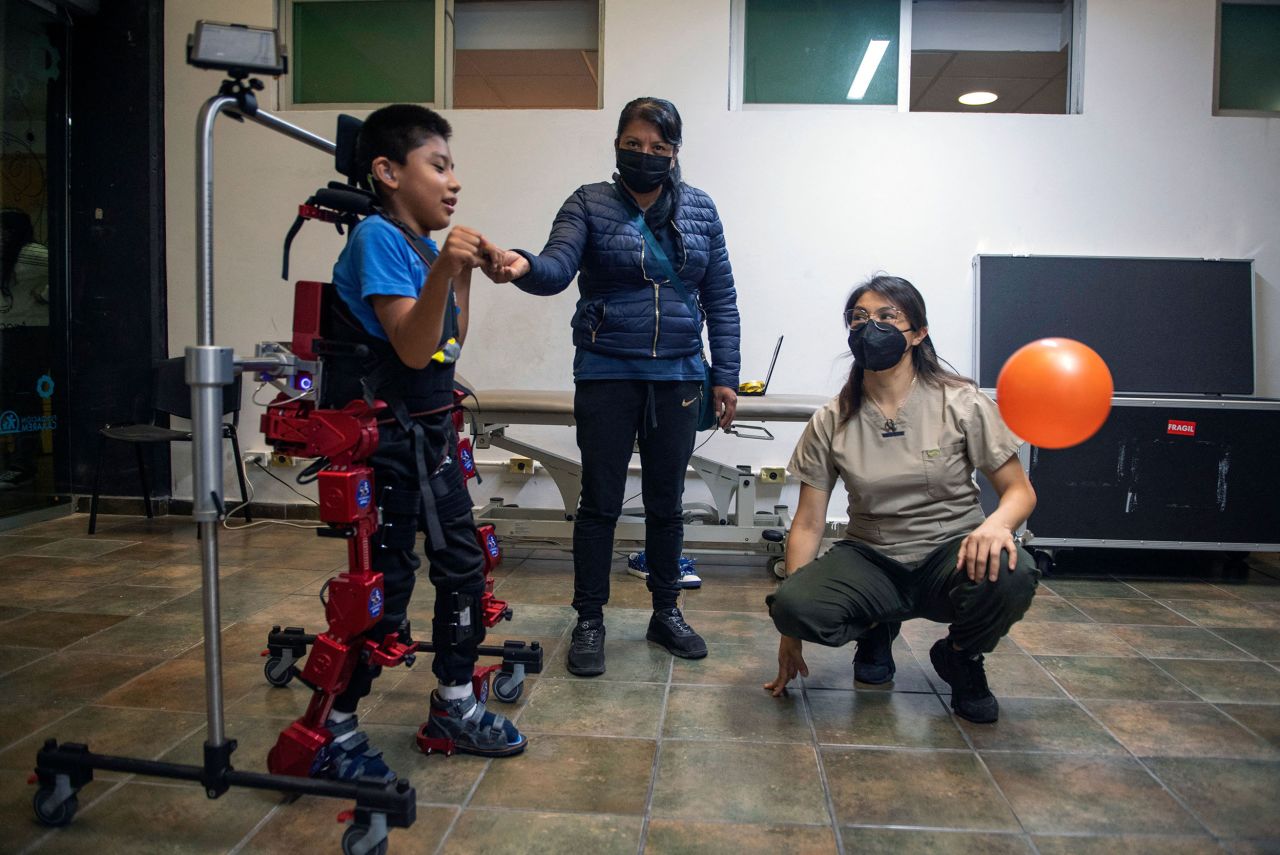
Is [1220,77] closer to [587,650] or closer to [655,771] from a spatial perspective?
[587,650]

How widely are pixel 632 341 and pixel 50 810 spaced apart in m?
1.66

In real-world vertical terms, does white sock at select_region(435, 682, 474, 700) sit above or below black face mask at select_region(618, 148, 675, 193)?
below

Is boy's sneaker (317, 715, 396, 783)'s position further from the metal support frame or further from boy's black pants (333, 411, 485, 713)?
the metal support frame

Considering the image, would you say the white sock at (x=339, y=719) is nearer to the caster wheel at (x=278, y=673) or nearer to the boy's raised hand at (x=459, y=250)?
the caster wheel at (x=278, y=673)

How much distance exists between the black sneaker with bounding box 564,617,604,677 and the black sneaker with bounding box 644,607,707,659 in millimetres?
221

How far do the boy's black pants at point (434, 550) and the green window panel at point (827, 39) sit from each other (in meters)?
3.35

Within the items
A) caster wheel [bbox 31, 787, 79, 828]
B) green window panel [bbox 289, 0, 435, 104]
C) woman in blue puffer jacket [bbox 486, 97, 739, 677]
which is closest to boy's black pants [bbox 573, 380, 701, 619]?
woman in blue puffer jacket [bbox 486, 97, 739, 677]

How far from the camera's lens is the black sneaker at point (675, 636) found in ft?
8.94

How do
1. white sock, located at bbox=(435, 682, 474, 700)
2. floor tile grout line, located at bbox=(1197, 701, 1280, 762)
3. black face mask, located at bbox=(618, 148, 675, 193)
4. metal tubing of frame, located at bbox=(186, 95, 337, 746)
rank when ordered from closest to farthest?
metal tubing of frame, located at bbox=(186, 95, 337, 746) → white sock, located at bbox=(435, 682, 474, 700) → floor tile grout line, located at bbox=(1197, 701, 1280, 762) → black face mask, located at bbox=(618, 148, 675, 193)

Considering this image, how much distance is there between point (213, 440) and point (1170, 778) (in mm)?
2034

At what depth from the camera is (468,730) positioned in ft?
6.55

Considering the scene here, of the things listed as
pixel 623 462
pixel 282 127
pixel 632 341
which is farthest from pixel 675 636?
pixel 282 127

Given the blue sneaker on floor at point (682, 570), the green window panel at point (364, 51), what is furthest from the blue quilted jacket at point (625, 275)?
the green window panel at point (364, 51)

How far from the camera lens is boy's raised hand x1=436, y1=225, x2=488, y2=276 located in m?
1.53
